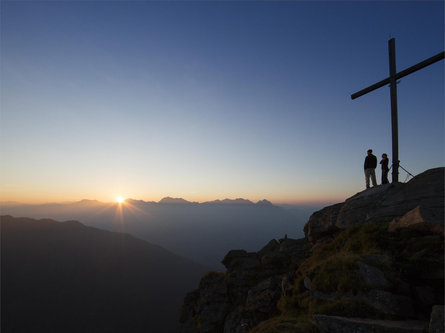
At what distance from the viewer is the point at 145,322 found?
131 meters

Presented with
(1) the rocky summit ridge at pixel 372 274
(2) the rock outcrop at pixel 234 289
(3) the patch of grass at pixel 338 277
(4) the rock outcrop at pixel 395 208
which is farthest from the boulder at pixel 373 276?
(2) the rock outcrop at pixel 234 289

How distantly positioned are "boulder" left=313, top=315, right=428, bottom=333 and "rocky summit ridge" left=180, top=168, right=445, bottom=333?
0.9 inches

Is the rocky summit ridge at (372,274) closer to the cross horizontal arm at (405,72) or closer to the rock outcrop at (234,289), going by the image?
the rock outcrop at (234,289)

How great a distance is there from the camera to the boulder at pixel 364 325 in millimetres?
5980

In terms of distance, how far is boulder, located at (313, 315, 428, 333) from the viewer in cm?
598

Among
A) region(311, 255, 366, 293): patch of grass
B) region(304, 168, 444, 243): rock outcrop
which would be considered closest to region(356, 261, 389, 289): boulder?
region(311, 255, 366, 293): patch of grass

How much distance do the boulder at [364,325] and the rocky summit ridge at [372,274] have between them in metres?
0.02

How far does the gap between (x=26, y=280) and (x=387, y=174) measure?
22997cm

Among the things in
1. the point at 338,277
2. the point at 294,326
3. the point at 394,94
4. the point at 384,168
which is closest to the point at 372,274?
the point at 338,277

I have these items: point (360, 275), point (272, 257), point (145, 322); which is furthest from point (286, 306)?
point (145, 322)

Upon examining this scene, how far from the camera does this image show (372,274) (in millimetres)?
8141

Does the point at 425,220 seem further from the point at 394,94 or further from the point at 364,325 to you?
the point at 394,94

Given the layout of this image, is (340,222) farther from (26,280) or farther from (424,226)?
(26,280)

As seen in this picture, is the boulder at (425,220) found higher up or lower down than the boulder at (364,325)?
higher up
